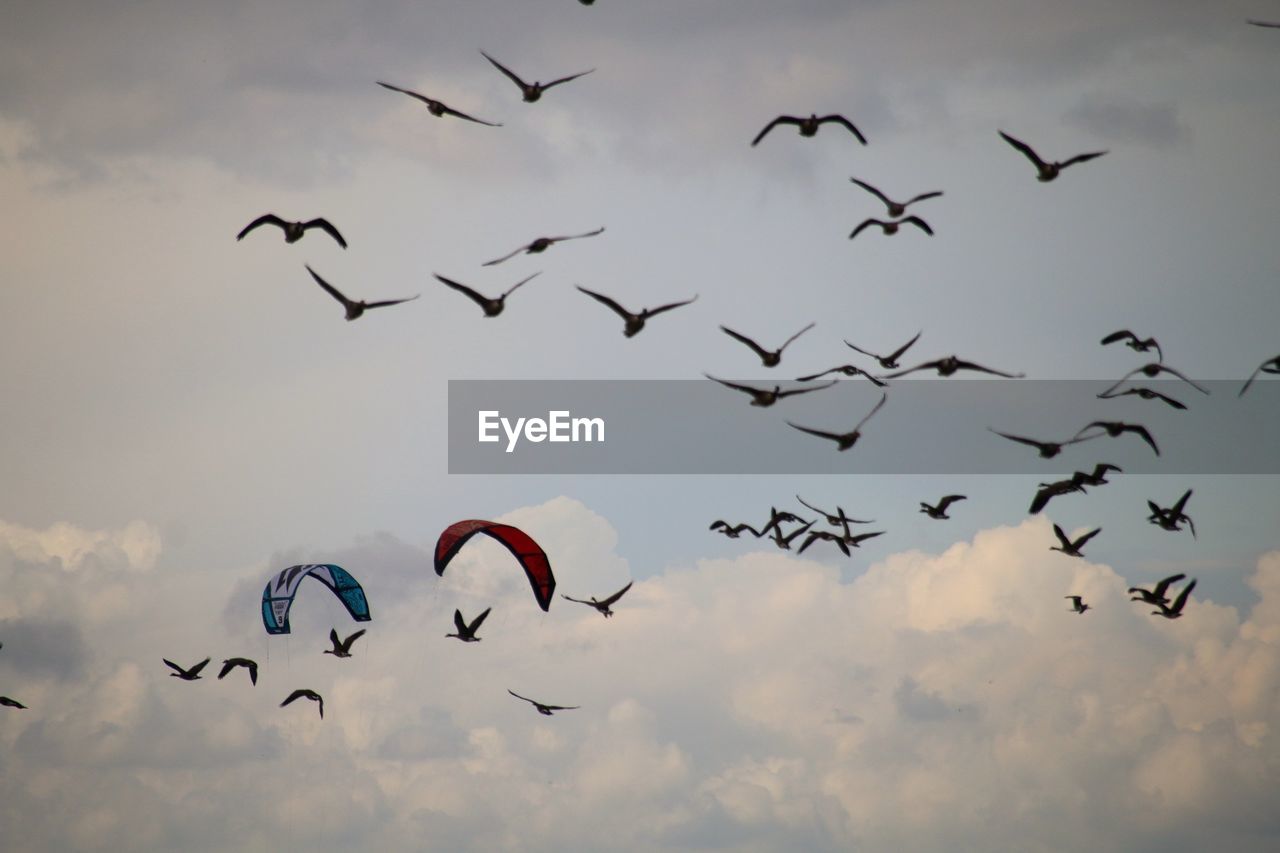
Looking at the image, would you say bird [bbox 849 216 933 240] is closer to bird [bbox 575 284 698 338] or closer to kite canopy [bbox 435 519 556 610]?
bird [bbox 575 284 698 338]

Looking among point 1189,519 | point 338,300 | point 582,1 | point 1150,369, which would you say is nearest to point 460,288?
point 338,300

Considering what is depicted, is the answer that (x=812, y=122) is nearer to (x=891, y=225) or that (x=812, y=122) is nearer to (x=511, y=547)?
(x=891, y=225)

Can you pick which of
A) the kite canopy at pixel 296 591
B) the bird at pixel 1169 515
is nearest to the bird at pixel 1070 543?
the bird at pixel 1169 515

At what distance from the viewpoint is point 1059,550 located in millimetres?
70938

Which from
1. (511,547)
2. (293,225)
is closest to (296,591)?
(511,547)

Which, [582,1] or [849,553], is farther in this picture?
[849,553]

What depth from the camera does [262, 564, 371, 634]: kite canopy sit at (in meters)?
101

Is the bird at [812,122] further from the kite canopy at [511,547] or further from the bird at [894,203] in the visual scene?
the kite canopy at [511,547]

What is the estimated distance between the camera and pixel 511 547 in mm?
99125

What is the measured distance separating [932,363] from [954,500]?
14.4 metres

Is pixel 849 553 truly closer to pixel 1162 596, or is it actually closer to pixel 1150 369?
pixel 1162 596

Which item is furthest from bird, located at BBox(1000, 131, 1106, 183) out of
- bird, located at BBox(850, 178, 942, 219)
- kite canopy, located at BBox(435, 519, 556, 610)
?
kite canopy, located at BBox(435, 519, 556, 610)

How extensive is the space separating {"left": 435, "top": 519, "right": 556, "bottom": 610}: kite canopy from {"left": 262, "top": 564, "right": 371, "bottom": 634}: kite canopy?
681 cm

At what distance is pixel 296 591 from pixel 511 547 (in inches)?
541
